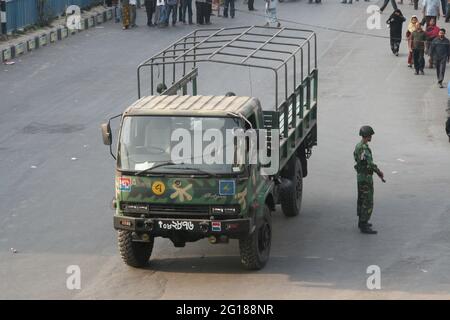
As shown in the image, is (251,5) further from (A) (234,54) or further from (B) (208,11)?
(A) (234,54)

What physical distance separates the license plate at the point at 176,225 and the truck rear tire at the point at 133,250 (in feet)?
1.11

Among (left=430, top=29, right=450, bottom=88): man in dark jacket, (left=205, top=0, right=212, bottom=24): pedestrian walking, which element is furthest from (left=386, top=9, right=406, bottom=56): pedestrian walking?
(left=205, top=0, right=212, bottom=24): pedestrian walking

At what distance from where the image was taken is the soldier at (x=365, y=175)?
633 inches

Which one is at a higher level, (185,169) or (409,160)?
(185,169)

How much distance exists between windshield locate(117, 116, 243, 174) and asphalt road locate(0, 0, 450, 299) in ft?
4.54

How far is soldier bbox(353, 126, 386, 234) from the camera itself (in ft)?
52.7

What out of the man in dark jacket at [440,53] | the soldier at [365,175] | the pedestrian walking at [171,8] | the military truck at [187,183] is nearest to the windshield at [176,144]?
the military truck at [187,183]

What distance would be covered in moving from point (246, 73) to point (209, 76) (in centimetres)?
99

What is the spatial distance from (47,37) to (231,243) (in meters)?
17.4

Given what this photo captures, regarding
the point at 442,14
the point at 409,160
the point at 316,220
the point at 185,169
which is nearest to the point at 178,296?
the point at 185,169

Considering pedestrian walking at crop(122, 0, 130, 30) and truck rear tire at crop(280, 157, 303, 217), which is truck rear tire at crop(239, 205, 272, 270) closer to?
truck rear tire at crop(280, 157, 303, 217)

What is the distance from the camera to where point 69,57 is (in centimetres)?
3064

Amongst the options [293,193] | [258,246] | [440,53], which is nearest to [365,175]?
[293,193]
